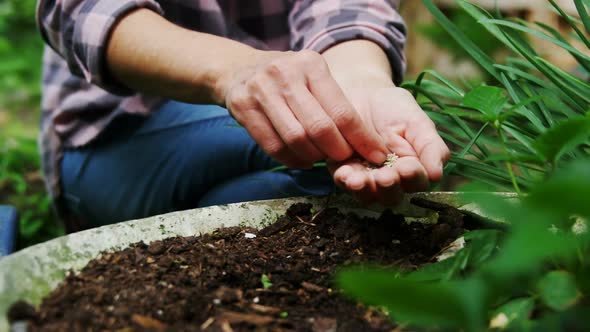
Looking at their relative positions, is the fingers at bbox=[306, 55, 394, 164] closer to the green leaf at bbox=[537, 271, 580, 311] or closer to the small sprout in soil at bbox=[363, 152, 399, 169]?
the small sprout in soil at bbox=[363, 152, 399, 169]

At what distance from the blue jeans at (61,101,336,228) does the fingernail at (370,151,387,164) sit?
1.74 feet

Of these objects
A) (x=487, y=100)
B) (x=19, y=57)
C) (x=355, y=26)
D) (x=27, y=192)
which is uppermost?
(x=487, y=100)

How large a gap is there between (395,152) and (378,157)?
0.06 metres

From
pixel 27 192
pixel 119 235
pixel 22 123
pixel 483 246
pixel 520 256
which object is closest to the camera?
pixel 520 256

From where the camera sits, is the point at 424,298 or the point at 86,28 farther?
the point at 86,28

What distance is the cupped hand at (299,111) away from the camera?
77 centimetres

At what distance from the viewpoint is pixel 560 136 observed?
50 centimetres

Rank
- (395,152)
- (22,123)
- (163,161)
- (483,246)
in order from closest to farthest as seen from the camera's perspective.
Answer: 1. (483,246)
2. (395,152)
3. (163,161)
4. (22,123)

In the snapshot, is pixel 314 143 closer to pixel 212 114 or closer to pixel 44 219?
pixel 212 114

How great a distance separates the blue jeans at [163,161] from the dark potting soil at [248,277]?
516mm

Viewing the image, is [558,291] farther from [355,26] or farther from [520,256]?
[355,26]

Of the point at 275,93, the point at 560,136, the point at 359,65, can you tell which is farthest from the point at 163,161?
the point at 560,136

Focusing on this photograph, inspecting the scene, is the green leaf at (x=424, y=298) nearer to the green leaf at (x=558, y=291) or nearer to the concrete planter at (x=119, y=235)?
the green leaf at (x=558, y=291)

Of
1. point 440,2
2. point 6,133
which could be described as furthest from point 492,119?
point 440,2
